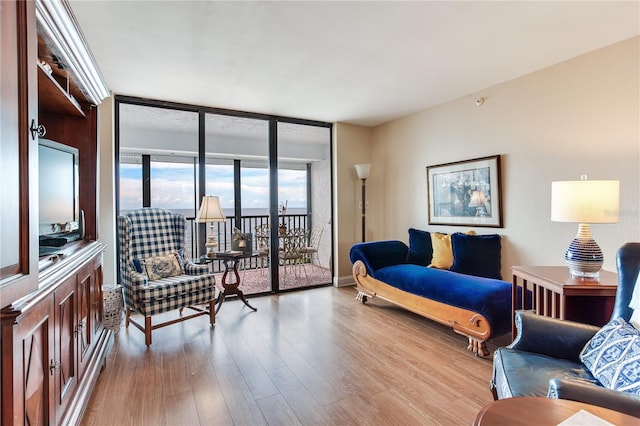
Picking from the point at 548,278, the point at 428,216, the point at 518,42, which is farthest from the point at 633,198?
the point at 428,216

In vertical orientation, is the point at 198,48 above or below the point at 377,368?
above

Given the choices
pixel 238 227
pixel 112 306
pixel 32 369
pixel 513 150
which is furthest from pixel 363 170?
pixel 32 369

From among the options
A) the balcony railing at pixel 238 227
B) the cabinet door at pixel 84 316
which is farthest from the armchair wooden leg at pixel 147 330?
the balcony railing at pixel 238 227

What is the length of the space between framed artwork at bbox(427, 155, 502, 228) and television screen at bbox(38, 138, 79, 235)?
148 inches

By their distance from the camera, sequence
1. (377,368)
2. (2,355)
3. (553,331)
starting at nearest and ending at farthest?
(2,355)
(553,331)
(377,368)

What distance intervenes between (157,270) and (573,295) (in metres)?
3.44

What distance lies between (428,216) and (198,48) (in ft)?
10.8

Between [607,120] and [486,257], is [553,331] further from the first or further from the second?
[607,120]

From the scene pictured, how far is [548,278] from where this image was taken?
2055mm

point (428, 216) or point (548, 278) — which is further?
point (428, 216)

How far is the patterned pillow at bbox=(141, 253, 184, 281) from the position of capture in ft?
9.91

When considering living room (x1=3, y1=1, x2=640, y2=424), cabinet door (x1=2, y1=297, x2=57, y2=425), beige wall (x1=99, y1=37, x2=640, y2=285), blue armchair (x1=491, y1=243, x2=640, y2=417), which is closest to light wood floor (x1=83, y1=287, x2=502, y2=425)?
living room (x1=3, y1=1, x2=640, y2=424)

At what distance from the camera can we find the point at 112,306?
2.72 meters

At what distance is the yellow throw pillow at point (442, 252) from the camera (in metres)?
3.56
